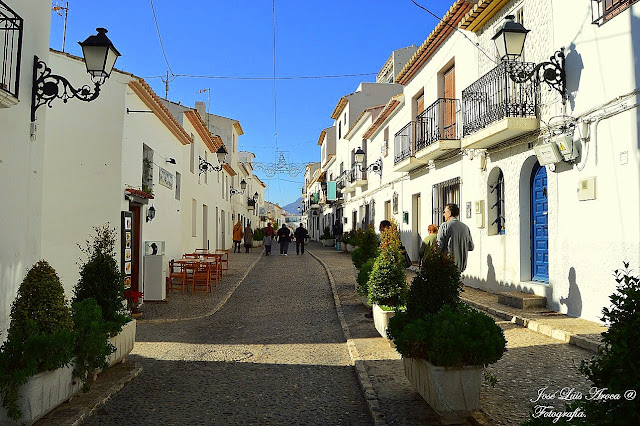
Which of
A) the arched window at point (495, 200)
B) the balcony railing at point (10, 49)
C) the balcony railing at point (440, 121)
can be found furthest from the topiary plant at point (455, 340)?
the balcony railing at point (440, 121)

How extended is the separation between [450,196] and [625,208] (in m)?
6.81

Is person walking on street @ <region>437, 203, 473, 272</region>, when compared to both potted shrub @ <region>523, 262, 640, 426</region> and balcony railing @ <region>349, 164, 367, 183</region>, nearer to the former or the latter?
potted shrub @ <region>523, 262, 640, 426</region>

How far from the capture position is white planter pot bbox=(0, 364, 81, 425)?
3.87 m

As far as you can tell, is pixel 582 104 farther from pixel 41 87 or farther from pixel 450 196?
pixel 41 87

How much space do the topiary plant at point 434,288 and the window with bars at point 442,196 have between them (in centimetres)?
812

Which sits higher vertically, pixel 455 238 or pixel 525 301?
pixel 455 238

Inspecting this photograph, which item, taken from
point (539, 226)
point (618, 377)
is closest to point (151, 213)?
point (539, 226)

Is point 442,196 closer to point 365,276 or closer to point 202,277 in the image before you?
point 365,276

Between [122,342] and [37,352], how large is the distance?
197 cm

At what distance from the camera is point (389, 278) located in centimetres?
762

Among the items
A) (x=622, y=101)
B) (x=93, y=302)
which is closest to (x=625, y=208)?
(x=622, y=101)

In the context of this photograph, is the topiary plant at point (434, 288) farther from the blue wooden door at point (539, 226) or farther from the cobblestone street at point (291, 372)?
the blue wooden door at point (539, 226)

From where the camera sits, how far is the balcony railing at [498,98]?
9.04 metres

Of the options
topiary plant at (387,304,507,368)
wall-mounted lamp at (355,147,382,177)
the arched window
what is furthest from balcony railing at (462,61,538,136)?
wall-mounted lamp at (355,147,382,177)
